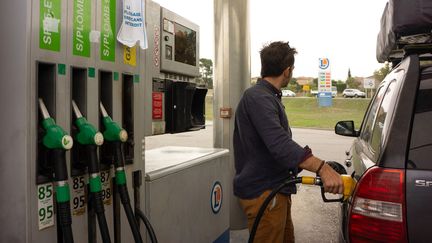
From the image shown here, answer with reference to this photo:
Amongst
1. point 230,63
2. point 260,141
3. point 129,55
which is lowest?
point 260,141

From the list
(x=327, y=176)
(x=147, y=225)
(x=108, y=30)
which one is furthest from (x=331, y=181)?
(x=108, y=30)

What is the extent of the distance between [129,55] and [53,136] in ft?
2.52

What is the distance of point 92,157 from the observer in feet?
6.24

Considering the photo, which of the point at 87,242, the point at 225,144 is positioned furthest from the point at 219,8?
the point at 87,242

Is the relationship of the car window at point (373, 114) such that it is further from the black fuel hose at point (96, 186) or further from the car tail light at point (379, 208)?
the black fuel hose at point (96, 186)

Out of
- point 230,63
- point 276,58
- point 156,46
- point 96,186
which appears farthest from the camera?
point 230,63

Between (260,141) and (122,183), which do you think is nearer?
(122,183)

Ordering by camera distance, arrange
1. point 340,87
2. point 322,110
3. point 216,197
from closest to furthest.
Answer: point 216,197
point 322,110
point 340,87

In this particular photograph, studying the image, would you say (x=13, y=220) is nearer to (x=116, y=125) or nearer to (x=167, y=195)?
(x=116, y=125)

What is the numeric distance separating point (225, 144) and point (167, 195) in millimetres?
2329

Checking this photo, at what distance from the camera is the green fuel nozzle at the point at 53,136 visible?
168cm

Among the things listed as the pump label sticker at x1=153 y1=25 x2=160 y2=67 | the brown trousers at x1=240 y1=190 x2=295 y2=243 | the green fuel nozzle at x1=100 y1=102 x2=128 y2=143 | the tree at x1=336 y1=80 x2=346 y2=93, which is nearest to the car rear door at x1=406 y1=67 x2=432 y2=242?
the brown trousers at x1=240 y1=190 x2=295 y2=243

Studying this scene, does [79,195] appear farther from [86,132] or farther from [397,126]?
[397,126]

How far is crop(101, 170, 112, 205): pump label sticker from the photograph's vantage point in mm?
2143
